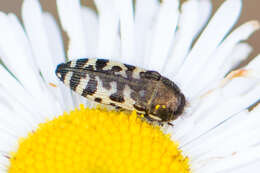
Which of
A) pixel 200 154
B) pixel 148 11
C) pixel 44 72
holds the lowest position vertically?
pixel 200 154

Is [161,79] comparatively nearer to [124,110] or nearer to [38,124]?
[124,110]

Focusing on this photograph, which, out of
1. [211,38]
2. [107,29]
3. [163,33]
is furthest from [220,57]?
[107,29]

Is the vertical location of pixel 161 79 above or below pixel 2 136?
above

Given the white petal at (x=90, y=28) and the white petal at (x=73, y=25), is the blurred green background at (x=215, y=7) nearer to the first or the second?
the white petal at (x=90, y=28)

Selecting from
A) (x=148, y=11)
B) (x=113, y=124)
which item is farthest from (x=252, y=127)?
(x=148, y=11)

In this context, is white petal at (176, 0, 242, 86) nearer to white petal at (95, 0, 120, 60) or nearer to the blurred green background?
white petal at (95, 0, 120, 60)

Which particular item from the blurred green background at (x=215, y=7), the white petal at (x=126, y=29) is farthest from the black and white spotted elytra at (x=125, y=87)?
the blurred green background at (x=215, y=7)

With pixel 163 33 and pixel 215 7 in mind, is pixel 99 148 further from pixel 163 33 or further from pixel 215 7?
pixel 215 7
